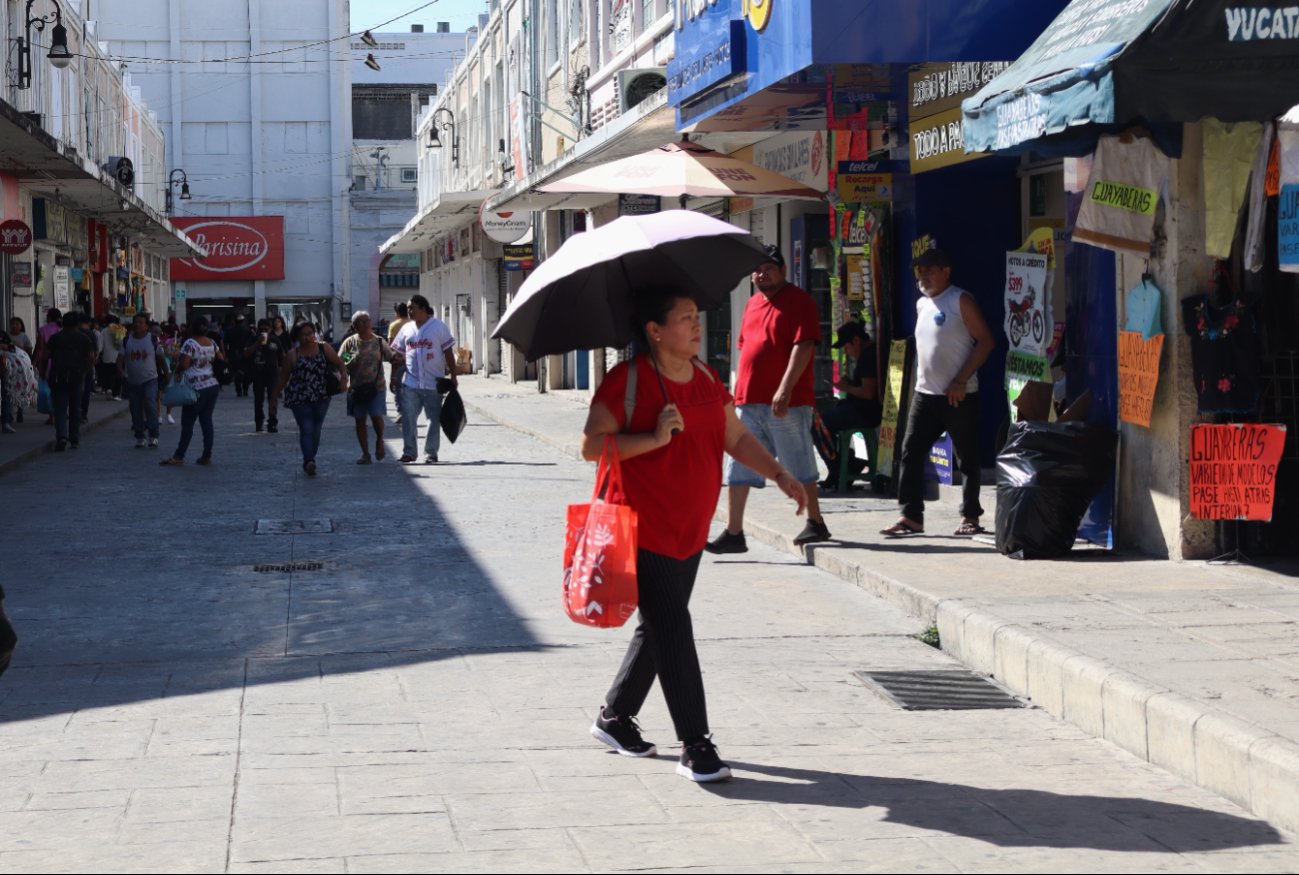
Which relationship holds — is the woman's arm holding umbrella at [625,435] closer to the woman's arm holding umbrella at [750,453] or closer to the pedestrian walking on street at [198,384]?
the woman's arm holding umbrella at [750,453]

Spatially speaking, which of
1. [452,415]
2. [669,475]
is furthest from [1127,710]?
[452,415]

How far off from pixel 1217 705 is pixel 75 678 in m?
4.64

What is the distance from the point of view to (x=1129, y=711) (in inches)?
245

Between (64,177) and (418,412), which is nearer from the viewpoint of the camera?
(418,412)

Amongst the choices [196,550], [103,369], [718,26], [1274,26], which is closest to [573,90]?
[103,369]

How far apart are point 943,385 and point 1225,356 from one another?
6.30 feet

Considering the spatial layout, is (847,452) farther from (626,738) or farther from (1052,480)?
(626,738)

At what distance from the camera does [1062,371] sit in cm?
1129

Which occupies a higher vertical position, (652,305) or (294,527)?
(652,305)

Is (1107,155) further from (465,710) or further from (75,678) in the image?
(75,678)

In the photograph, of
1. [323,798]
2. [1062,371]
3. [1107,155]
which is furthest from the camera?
[1062,371]

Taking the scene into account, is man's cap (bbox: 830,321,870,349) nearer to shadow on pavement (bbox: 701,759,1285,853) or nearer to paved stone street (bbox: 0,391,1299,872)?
paved stone street (bbox: 0,391,1299,872)

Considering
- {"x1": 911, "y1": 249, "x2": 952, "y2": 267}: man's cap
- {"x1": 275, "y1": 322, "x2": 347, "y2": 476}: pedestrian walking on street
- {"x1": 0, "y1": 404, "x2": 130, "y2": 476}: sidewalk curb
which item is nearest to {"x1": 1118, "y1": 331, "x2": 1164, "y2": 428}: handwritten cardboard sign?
{"x1": 911, "y1": 249, "x2": 952, "y2": 267}: man's cap

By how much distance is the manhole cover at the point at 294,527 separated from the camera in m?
12.7
